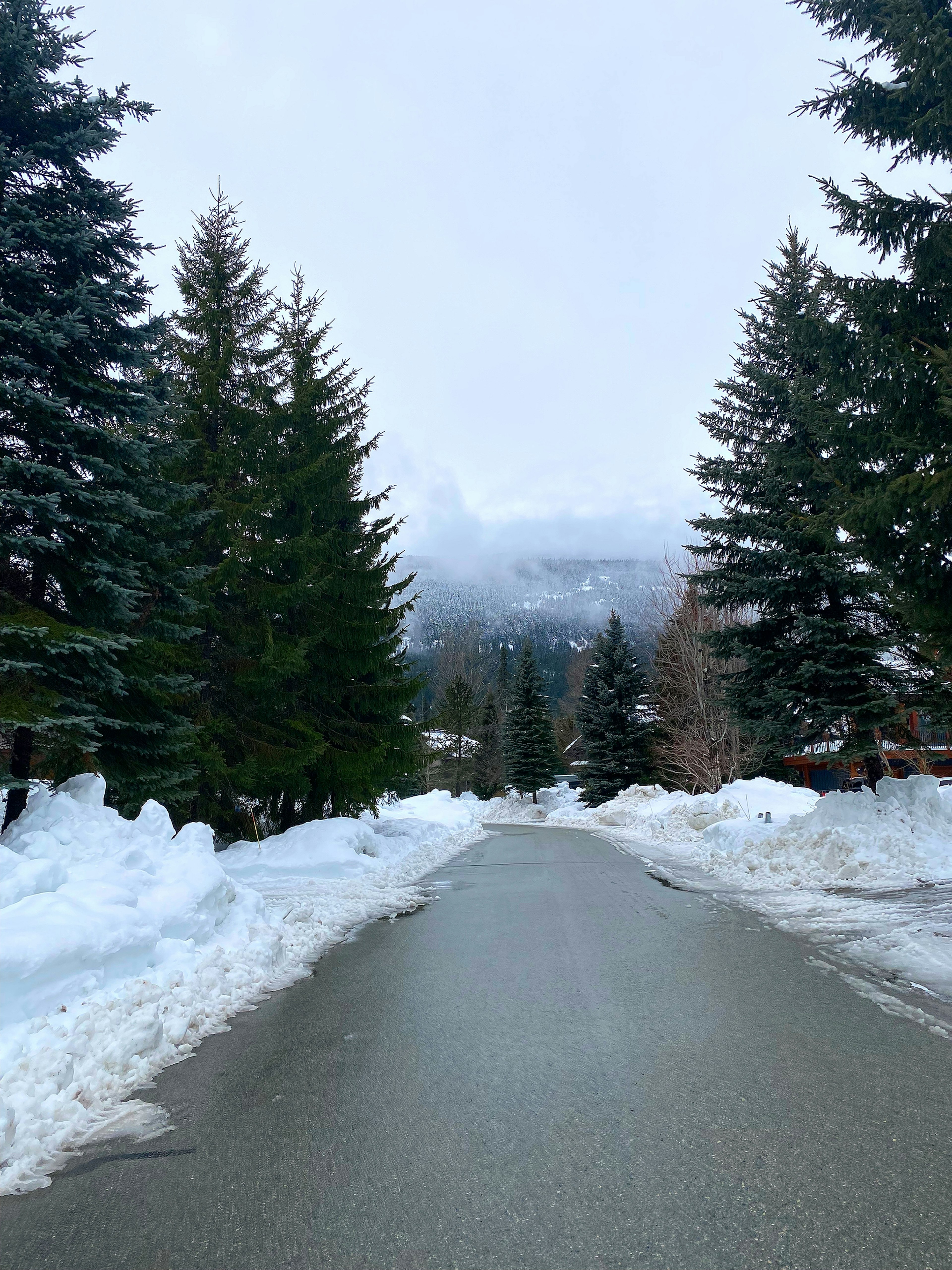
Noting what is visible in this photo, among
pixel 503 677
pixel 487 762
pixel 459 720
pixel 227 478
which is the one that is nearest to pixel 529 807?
pixel 487 762

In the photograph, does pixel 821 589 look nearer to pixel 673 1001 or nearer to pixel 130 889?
pixel 673 1001

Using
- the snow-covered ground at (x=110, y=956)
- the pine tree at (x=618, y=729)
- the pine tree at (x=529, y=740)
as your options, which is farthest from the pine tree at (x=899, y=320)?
the pine tree at (x=529, y=740)

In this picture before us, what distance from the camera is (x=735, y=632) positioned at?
15164 mm

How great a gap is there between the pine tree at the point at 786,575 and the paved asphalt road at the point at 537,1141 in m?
8.94

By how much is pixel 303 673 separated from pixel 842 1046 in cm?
1316

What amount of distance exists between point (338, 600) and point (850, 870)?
38.0ft

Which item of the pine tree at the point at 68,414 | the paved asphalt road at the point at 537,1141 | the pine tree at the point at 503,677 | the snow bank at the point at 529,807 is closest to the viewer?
the paved asphalt road at the point at 537,1141

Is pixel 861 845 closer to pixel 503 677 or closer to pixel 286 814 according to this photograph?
pixel 286 814

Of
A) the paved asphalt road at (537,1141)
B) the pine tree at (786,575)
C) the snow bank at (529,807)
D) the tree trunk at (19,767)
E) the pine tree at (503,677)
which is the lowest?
the snow bank at (529,807)

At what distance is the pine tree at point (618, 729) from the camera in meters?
39.5

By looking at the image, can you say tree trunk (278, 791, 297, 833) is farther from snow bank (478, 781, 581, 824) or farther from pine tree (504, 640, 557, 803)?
pine tree (504, 640, 557, 803)

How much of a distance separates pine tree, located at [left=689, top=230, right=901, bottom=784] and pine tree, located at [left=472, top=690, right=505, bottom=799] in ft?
150

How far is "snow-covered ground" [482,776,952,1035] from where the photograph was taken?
592 centimetres

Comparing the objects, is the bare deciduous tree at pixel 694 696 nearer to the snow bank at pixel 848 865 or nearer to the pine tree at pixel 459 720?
the snow bank at pixel 848 865
